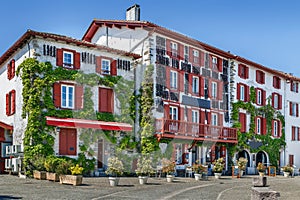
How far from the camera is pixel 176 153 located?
29672mm

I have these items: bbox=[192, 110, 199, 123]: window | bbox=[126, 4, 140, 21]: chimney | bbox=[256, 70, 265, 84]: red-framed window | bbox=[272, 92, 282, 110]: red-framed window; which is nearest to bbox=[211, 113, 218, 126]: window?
bbox=[192, 110, 199, 123]: window

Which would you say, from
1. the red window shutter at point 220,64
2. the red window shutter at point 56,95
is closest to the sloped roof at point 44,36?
the red window shutter at point 56,95

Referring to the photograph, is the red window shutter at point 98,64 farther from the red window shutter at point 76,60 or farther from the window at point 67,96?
the window at point 67,96

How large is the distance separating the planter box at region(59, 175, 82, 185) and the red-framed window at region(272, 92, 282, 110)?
26.3 metres

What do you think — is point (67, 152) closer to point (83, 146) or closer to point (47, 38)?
point (83, 146)

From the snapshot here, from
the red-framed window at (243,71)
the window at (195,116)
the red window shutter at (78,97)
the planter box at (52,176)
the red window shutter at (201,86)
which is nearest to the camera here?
the planter box at (52,176)

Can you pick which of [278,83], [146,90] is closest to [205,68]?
[146,90]

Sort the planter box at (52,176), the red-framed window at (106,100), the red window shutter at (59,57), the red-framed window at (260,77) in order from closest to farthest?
the planter box at (52,176)
the red window shutter at (59,57)
the red-framed window at (106,100)
the red-framed window at (260,77)

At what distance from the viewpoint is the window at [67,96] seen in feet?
82.9

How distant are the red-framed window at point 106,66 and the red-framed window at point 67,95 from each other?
1934mm

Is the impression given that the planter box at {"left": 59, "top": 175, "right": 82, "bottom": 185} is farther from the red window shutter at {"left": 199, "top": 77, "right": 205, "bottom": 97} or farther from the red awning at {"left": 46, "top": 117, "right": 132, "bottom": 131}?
the red window shutter at {"left": 199, "top": 77, "right": 205, "bottom": 97}

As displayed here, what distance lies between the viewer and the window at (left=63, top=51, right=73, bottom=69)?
84.0 feet

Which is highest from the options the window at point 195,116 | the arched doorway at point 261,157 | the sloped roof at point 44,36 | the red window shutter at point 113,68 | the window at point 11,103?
the sloped roof at point 44,36

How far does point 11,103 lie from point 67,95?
15.4 ft
